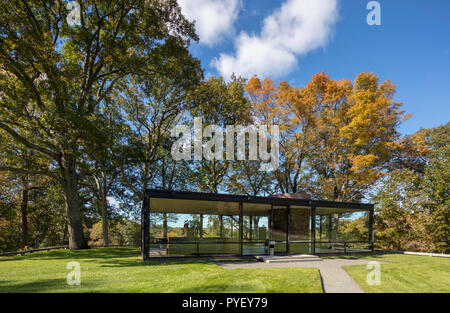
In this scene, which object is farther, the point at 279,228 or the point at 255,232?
the point at 255,232

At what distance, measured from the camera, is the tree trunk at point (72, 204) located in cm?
1470

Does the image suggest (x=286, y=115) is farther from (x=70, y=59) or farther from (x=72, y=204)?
(x=72, y=204)

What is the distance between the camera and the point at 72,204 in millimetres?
14664

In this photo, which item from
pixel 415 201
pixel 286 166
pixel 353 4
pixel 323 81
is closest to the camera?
pixel 353 4

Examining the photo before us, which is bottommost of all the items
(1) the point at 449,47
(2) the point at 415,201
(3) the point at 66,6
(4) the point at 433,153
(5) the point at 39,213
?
(5) the point at 39,213

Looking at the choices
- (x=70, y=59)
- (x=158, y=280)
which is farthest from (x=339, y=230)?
(x=70, y=59)

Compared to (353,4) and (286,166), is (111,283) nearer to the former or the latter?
(353,4)

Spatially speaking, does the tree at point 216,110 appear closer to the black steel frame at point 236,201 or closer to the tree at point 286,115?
the tree at point 286,115

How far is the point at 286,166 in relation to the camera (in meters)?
22.7

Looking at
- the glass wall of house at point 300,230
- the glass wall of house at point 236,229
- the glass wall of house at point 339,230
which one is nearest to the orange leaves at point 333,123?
the glass wall of house at point 339,230

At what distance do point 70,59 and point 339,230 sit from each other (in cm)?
2210

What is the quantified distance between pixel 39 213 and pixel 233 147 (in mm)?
19818

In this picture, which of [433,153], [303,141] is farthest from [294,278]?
[433,153]

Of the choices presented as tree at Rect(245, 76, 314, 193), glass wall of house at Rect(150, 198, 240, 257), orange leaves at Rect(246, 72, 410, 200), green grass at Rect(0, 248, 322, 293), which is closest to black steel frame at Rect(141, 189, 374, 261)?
glass wall of house at Rect(150, 198, 240, 257)
